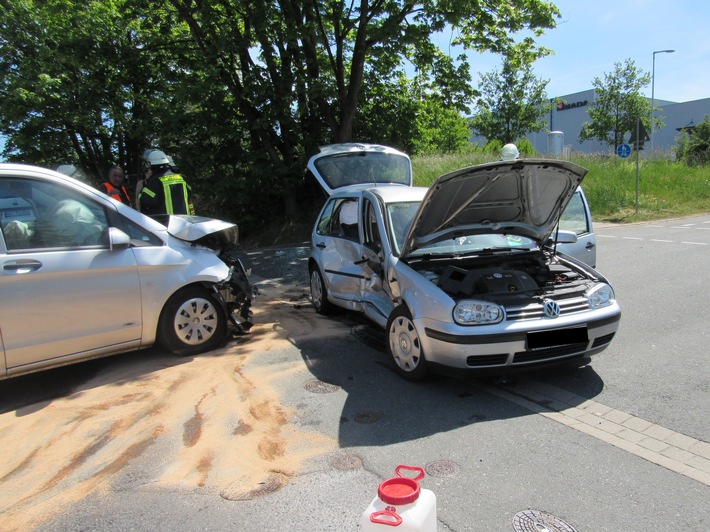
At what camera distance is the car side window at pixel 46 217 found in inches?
167

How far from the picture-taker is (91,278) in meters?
4.51

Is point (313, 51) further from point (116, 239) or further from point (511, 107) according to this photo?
point (511, 107)

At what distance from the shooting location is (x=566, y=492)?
9.25ft

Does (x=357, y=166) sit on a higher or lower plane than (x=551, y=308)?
higher

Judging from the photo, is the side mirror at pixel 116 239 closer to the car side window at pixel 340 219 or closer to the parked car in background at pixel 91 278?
the parked car in background at pixel 91 278

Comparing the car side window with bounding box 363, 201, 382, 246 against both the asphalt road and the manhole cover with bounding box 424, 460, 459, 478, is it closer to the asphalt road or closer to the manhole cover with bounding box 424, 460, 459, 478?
the asphalt road

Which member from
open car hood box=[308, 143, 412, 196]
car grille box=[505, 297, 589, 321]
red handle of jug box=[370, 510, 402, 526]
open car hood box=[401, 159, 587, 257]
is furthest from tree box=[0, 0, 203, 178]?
red handle of jug box=[370, 510, 402, 526]

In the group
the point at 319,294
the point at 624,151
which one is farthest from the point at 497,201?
the point at 624,151

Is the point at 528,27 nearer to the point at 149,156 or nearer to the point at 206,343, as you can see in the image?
the point at 149,156

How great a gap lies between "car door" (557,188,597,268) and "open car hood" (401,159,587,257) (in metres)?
1.90

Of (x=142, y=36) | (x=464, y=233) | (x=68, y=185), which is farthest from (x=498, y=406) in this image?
(x=142, y=36)

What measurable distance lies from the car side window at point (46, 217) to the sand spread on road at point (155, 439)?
1306mm

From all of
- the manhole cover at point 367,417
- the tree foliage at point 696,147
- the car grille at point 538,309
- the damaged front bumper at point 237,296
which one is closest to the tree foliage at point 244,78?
the damaged front bumper at point 237,296

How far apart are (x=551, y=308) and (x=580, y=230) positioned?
3581 millimetres
